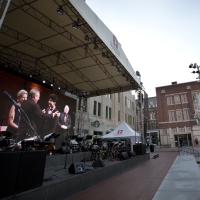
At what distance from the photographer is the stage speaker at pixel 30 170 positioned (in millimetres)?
3289

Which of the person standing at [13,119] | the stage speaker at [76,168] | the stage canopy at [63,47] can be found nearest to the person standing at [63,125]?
the stage canopy at [63,47]

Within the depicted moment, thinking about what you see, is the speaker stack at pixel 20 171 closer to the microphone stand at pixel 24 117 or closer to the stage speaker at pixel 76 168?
the stage speaker at pixel 76 168

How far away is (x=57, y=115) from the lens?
1557 cm

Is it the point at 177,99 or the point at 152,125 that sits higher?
the point at 177,99

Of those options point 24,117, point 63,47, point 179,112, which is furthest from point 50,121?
point 179,112

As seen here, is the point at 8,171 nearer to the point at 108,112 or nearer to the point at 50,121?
the point at 50,121

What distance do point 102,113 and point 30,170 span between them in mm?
22007

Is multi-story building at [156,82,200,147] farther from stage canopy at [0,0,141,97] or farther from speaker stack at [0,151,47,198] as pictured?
speaker stack at [0,151,47,198]

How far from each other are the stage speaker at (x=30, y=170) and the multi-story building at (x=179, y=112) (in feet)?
112

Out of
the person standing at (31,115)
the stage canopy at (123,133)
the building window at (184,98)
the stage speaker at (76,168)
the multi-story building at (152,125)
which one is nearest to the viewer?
the stage speaker at (76,168)

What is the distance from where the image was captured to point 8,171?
119 inches

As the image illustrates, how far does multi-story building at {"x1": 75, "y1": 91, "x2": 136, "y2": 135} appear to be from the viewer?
67.7 feet

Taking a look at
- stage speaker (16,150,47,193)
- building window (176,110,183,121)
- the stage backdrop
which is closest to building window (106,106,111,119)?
the stage backdrop

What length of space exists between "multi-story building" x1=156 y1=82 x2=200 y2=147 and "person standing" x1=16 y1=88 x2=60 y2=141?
29092mm
